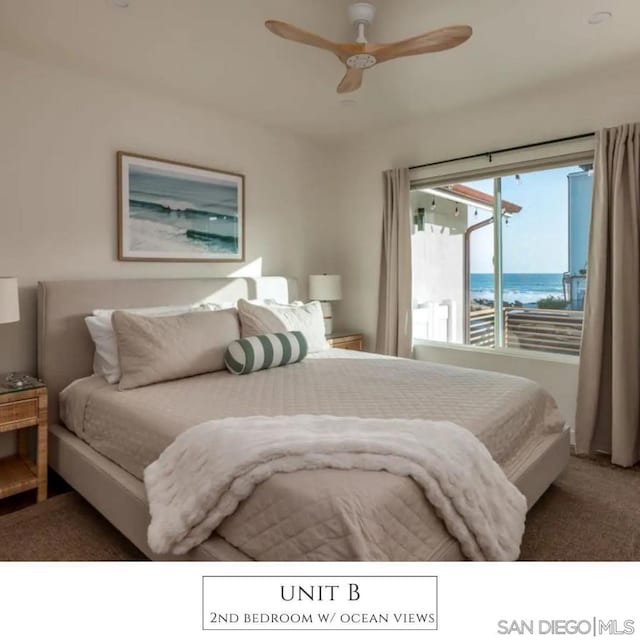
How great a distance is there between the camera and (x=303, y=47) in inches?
102

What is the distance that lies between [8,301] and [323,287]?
7.63 ft

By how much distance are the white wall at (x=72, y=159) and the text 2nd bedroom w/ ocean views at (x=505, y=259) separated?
175 centimetres

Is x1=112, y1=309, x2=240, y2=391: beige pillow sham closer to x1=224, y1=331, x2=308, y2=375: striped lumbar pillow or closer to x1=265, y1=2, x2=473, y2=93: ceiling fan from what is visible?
x1=224, y1=331, x2=308, y2=375: striped lumbar pillow

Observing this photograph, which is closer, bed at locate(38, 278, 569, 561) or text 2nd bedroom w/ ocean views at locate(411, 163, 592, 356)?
bed at locate(38, 278, 569, 561)

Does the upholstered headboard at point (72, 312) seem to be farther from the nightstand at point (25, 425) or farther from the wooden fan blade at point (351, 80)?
the wooden fan blade at point (351, 80)

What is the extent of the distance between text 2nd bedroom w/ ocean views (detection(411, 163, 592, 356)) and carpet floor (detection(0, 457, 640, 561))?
1.20 meters

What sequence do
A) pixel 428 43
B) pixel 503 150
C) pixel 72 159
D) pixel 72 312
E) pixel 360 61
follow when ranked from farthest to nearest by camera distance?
pixel 503 150, pixel 72 159, pixel 72 312, pixel 360 61, pixel 428 43

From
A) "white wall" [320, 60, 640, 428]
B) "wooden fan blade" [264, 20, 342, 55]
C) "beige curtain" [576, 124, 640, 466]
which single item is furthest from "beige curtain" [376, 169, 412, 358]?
"wooden fan blade" [264, 20, 342, 55]

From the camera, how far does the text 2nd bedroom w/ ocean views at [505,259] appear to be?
3.23m

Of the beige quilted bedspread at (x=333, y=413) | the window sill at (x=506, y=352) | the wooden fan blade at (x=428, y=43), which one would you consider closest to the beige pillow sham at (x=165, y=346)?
the beige quilted bedspread at (x=333, y=413)

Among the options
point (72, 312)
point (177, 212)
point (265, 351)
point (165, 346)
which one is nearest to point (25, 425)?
point (72, 312)

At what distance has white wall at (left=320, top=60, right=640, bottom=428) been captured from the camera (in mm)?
2918

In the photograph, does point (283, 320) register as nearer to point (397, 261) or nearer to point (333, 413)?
point (333, 413)
